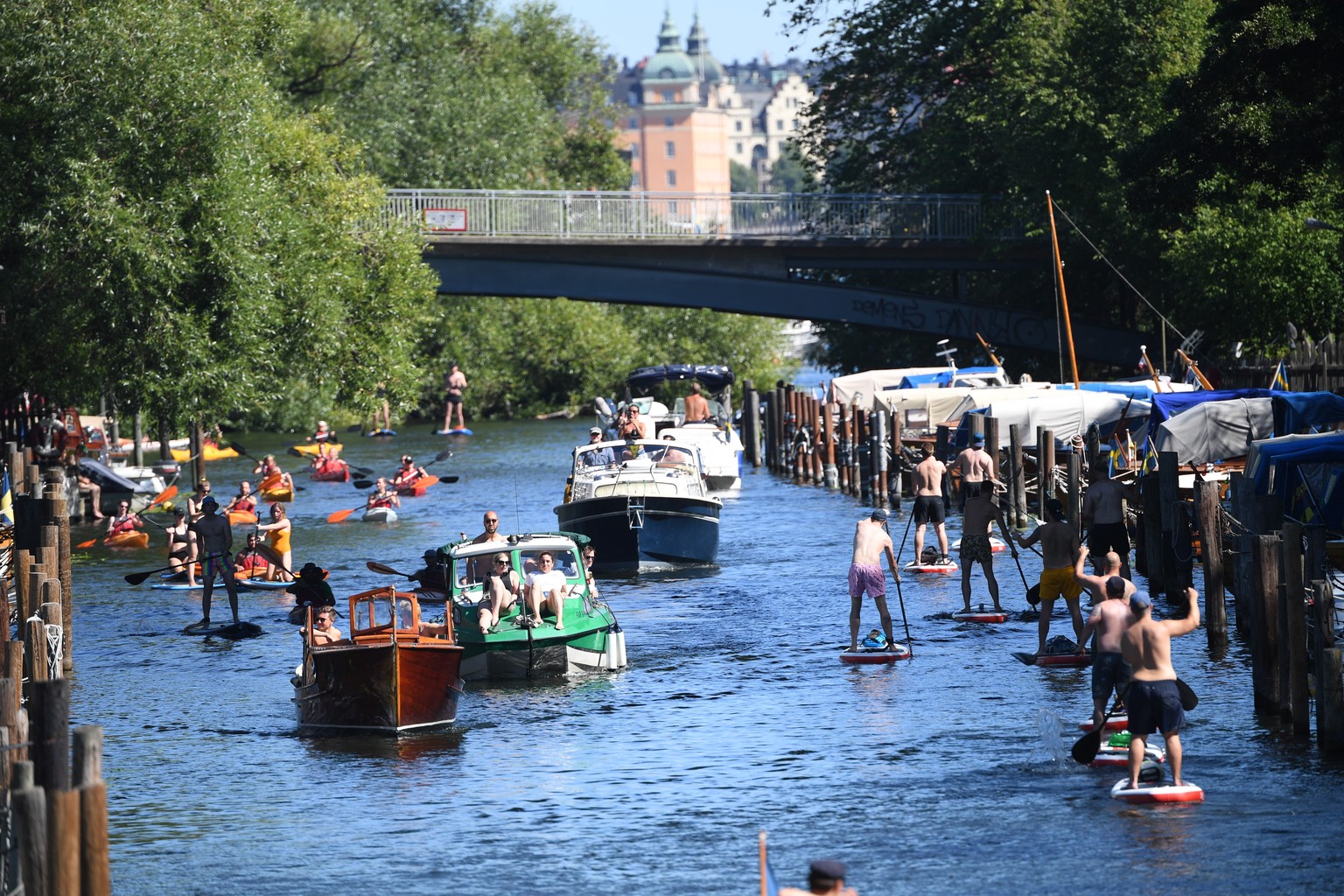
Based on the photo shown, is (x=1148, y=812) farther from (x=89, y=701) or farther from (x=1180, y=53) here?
(x=1180, y=53)

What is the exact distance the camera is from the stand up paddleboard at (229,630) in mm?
30953

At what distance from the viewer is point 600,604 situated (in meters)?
27.0

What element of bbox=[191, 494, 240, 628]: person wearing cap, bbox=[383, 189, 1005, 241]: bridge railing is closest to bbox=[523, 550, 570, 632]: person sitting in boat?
bbox=[191, 494, 240, 628]: person wearing cap

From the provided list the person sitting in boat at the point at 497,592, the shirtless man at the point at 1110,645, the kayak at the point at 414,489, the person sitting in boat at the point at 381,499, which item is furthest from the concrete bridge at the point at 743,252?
the shirtless man at the point at 1110,645

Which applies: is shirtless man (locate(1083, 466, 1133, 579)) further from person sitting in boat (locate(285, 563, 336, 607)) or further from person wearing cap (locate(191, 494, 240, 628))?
person wearing cap (locate(191, 494, 240, 628))

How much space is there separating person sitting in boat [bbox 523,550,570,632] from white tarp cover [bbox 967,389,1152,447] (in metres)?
21.4

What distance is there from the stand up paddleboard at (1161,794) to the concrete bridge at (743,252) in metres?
45.2

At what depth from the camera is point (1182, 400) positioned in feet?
123

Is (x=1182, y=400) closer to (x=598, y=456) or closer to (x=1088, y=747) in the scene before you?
(x=598, y=456)

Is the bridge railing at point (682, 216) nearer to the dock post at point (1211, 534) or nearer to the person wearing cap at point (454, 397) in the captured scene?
the person wearing cap at point (454, 397)

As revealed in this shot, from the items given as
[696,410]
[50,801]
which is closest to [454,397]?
[696,410]

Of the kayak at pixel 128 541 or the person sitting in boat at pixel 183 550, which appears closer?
the person sitting in boat at pixel 183 550

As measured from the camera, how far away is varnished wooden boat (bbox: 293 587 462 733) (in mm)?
22188

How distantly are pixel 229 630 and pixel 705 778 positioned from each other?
1263cm
